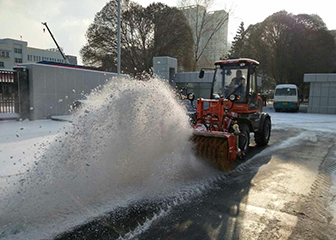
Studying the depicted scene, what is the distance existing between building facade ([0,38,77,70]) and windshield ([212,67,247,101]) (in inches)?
2425

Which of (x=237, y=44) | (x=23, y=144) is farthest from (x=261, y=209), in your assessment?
(x=237, y=44)

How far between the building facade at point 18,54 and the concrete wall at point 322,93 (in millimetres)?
54648

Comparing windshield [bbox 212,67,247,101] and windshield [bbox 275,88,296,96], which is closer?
windshield [bbox 212,67,247,101]

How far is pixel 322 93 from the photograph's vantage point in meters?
23.8

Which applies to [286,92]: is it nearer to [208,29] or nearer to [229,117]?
[208,29]

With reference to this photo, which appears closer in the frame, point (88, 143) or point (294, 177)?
point (88, 143)

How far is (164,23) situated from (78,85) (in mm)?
20082

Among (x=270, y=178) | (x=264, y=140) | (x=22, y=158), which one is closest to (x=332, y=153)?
(x=264, y=140)

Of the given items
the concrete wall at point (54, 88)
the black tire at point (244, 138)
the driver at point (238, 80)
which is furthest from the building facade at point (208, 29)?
the black tire at point (244, 138)

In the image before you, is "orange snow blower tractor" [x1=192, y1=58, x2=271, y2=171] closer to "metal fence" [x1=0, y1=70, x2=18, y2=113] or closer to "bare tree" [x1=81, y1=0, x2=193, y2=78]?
"metal fence" [x1=0, y1=70, x2=18, y2=113]

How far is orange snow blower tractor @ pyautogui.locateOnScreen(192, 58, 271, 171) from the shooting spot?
5555mm

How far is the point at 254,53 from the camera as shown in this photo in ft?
117

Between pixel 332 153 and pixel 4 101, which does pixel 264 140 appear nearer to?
pixel 332 153

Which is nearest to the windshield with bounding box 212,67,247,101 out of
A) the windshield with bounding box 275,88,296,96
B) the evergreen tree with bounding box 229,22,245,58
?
the windshield with bounding box 275,88,296,96
